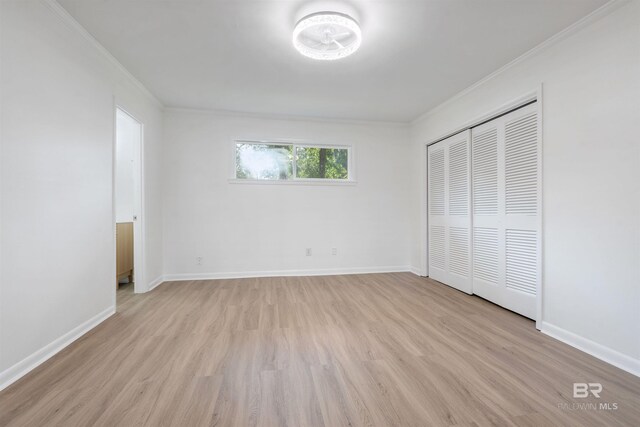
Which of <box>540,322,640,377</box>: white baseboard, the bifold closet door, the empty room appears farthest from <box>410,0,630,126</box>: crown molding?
<box>540,322,640,377</box>: white baseboard

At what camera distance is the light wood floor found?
1350mm

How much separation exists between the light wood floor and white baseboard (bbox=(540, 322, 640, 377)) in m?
0.08

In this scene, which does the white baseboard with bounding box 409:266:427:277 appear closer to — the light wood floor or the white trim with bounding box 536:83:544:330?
the light wood floor

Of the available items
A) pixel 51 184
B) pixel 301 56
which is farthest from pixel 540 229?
pixel 51 184

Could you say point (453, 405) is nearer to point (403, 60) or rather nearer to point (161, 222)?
point (403, 60)

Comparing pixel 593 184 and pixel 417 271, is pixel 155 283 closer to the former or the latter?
pixel 417 271

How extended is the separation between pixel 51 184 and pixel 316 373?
2260 millimetres

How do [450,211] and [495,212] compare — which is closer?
[495,212]

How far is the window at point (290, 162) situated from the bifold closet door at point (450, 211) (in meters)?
1.38

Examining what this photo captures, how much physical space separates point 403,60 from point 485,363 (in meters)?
2.68

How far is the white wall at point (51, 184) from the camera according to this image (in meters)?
1.59

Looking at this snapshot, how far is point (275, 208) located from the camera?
4.24m

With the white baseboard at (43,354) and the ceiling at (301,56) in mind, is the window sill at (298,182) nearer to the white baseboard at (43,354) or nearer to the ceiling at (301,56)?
the ceiling at (301,56)

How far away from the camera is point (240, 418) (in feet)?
4.35
